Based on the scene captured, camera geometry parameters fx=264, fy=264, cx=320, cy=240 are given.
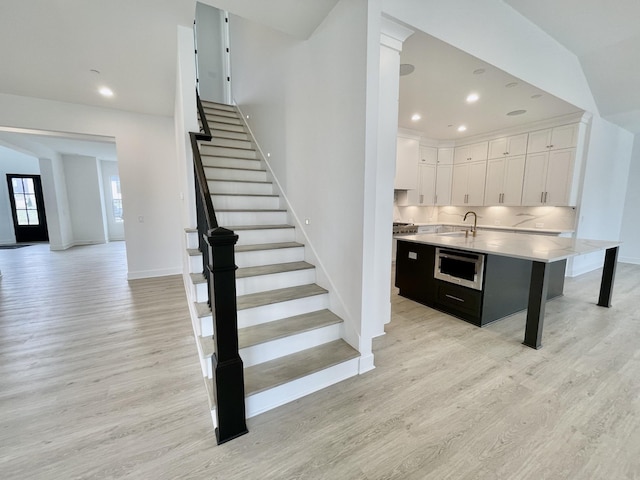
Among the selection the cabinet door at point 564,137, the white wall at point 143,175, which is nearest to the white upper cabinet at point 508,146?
the cabinet door at point 564,137

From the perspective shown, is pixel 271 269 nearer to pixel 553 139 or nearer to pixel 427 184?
pixel 427 184

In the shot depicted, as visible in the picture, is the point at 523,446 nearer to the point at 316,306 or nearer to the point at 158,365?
the point at 316,306

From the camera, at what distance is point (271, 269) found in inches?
105

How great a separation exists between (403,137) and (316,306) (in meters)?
4.65

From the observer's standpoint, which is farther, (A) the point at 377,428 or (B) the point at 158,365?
(B) the point at 158,365

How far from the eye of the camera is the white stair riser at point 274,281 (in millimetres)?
2445

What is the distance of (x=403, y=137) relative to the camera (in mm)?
5684

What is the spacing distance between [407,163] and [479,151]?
5.72 ft

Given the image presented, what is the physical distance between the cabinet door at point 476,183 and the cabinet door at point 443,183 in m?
0.47

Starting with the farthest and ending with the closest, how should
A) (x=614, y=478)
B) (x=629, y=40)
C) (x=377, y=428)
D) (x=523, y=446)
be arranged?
(x=629, y=40)
(x=377, y=428)
(x=523, y=446)
(x=614, y=478)

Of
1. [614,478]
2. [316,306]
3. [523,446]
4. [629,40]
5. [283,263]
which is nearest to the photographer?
[614,478]

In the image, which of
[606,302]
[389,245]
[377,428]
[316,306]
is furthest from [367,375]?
[606,302]

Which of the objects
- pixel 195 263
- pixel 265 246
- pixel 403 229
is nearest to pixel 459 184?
pixel 403 229

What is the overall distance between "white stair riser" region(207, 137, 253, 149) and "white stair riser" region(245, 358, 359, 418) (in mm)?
3772
